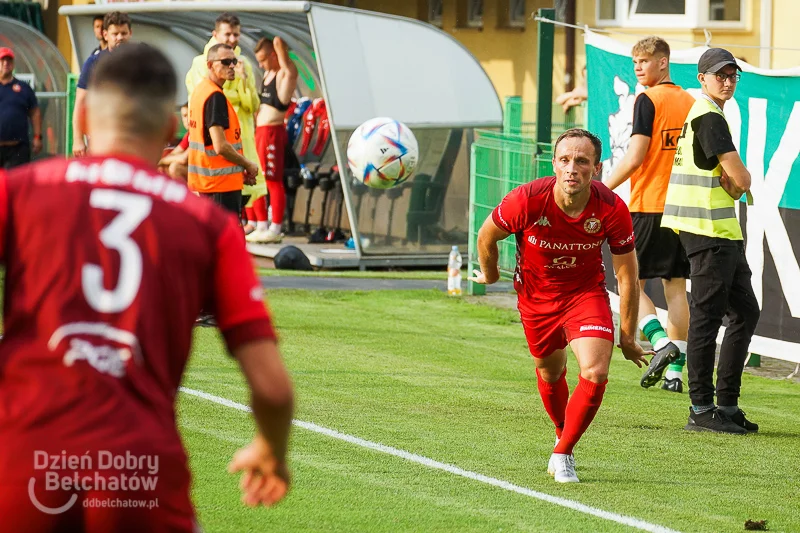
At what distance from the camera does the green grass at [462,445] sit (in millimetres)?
5848

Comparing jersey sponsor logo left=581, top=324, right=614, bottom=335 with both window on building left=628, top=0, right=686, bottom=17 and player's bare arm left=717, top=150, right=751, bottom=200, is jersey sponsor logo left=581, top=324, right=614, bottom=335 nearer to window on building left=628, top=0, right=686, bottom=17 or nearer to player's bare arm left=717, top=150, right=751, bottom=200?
player's bare arm left=717, top=150, right=751, bottom=200

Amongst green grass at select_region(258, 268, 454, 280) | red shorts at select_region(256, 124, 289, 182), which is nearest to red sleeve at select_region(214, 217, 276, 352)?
green grass at select_region(258, 268, 454, 280)

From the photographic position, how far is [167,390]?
Answer: 293 centimetres

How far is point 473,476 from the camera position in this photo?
6520 millimetres

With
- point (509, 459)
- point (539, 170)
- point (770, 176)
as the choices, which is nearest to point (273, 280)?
point (539, 170)

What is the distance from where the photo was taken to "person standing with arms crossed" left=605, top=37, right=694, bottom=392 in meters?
9.27

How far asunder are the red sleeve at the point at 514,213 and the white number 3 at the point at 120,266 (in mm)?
3849

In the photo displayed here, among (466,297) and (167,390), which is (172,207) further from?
(466,297)

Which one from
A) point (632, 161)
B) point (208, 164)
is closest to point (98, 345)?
point (632, 161)

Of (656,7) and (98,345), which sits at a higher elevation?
(656,7)

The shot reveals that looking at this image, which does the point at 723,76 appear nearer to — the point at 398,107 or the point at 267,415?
the point at 267,415

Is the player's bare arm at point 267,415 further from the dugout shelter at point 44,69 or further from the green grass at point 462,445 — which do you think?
the dugout shelter at point 44,69

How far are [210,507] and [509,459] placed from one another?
5.87 ft

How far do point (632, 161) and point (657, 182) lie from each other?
21.4 inches
